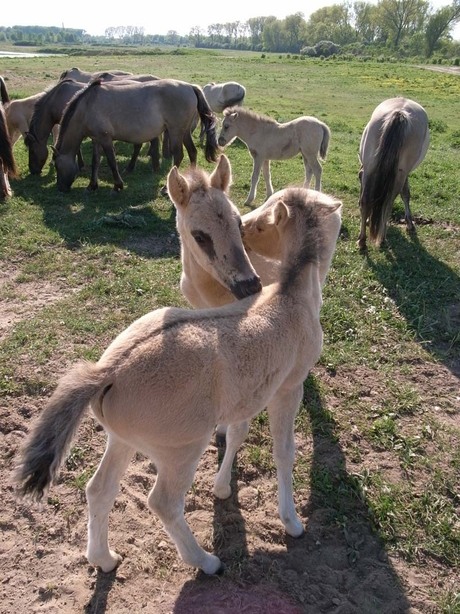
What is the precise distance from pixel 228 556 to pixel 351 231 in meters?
5.94

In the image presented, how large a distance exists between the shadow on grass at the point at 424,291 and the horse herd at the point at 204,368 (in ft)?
6.66

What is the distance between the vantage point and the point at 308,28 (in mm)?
102188

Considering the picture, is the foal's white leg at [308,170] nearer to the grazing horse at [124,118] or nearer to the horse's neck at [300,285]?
the grazing horse at [124,118]

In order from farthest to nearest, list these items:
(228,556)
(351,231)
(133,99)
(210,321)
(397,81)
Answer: (397,81) < (133,99) < (351,231) < (228,556) < (210,321)

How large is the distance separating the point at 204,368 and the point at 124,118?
8474 mm

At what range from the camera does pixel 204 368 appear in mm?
2291

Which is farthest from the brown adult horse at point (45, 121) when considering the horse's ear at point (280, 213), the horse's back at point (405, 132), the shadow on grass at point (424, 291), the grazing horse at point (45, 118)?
the horse's ear at point (280, 213)

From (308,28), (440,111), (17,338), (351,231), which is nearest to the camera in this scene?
(17,338)

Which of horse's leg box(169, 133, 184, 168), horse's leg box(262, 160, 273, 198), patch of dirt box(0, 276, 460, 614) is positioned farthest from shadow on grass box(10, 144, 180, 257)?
patch of dirt box(0, 276, 460, 614)

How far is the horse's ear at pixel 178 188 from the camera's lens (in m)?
3.47

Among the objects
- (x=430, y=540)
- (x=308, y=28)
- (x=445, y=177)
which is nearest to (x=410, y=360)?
(x=430, y=540)

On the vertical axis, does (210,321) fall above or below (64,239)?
above

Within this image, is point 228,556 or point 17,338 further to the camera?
point 17,338

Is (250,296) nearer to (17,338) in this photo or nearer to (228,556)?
(228,556)
